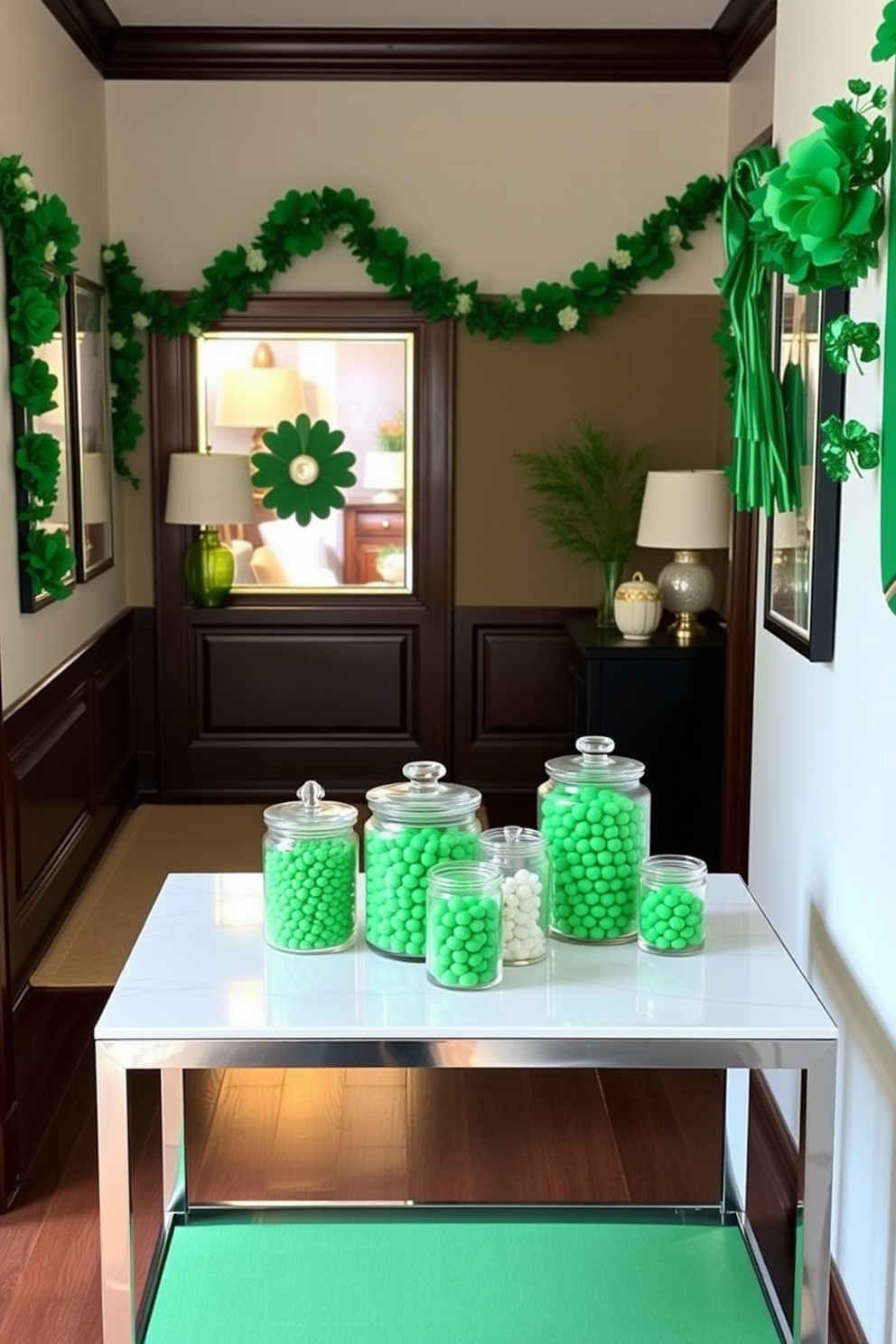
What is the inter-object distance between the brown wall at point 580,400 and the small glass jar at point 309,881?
13.1 feet

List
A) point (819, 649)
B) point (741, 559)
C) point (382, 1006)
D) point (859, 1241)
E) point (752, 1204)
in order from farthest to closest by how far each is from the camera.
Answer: point (741, 559) → point (752, 1204) → point (819, 649) → point (859, 1241) → point (382, 1006)

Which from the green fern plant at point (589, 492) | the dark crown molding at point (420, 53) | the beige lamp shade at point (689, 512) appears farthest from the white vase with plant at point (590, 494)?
the dark crown molding at point (420, 53)

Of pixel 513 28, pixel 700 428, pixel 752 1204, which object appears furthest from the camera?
pixel 700 428

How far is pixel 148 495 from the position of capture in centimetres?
596

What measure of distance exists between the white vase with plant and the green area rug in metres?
3.48

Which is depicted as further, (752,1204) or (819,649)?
(752,1204)

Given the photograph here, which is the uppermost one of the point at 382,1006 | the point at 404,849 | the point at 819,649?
the point at 819,649

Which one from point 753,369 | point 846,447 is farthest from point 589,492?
point 846,447

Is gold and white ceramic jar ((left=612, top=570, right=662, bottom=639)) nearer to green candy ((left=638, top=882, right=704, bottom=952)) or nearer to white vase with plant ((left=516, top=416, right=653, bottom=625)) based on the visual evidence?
white vase with plant ((left=516, top=416, right=653, bottom=625))

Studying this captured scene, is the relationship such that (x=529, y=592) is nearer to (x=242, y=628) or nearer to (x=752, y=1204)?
(x=242, y=628)

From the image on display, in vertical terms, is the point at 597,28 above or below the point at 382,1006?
above

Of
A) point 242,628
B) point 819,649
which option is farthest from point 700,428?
point 819,649

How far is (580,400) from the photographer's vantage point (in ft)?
19.3

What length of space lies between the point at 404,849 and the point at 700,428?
422 centimetres
